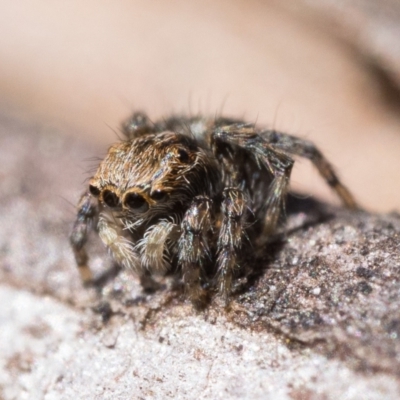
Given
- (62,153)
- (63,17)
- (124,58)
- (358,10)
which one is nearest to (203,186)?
(62,153)

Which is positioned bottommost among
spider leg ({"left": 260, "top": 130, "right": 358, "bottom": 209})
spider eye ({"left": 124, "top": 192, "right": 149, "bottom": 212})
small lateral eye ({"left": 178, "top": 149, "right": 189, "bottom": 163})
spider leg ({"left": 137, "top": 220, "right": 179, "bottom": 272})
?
spider leg ({"left": 137, "top": 220, "right": 179, "bottom": 272})

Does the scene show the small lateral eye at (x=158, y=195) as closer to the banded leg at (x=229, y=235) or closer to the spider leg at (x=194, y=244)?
the spider leg at (x=194, y=244)

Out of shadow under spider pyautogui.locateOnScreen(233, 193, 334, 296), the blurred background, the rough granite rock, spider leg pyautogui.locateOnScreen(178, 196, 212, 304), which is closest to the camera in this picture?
the rough granite rock

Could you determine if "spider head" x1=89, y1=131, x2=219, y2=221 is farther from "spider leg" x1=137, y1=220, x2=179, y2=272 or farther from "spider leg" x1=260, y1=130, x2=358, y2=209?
"spider leg" x1=260, y1=130, x2=358, y2=209

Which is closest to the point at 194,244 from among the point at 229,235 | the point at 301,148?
the point at 229,235

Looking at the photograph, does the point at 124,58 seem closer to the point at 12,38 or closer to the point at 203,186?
the point at 12,38

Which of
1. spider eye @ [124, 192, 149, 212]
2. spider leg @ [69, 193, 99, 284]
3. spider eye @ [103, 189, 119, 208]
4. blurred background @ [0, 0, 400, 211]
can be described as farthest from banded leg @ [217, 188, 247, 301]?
blurred background @ [0, 0, 400, 211]
